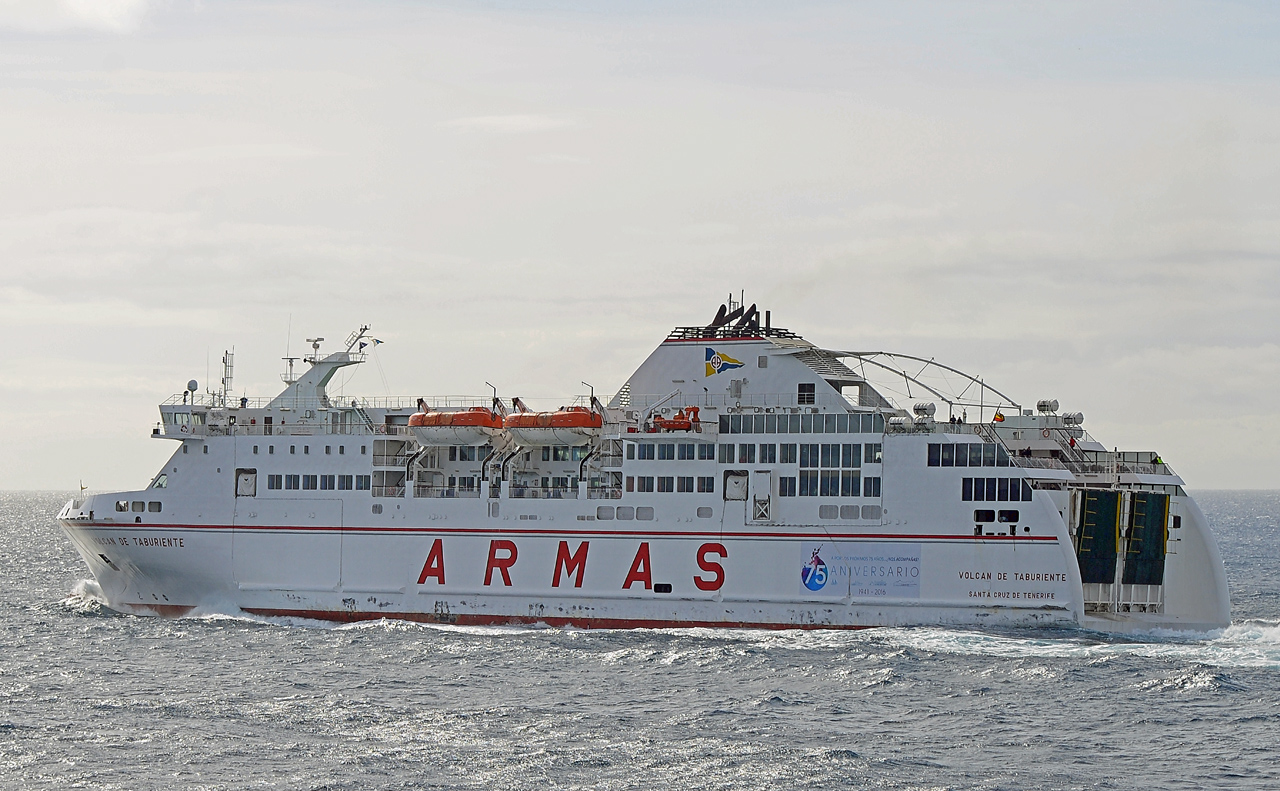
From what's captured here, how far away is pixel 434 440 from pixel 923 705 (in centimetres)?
1759

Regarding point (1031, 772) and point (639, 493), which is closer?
point (1031, 772)

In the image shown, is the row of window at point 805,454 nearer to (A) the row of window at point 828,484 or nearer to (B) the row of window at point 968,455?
(A) the row of window at point 828,484

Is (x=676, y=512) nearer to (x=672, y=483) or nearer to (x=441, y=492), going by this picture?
(x=672, y=483)

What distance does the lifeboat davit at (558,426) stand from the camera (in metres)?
38.2

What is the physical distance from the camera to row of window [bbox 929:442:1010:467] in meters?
35.0

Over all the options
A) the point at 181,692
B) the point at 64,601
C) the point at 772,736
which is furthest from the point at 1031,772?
the point at 64,601

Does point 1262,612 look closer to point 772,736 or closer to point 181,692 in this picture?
point 772,736

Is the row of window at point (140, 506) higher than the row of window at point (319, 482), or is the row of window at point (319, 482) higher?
the row of window at point (319, 482)

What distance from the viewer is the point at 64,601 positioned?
4488 centimetres

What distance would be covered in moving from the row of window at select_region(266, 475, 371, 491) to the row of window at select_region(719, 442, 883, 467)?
10655 millimetres

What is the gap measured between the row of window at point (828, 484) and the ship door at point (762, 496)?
302mm

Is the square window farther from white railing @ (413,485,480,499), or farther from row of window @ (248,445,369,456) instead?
row of window @ (248,445,369,456)

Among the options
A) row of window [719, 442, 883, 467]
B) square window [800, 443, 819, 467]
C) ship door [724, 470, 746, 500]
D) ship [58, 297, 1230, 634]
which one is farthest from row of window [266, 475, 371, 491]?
square window [800, 443, 819, 467]

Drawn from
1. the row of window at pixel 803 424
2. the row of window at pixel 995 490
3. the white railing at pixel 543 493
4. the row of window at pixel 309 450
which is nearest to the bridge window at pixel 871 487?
the row of window at pixel 803 424
